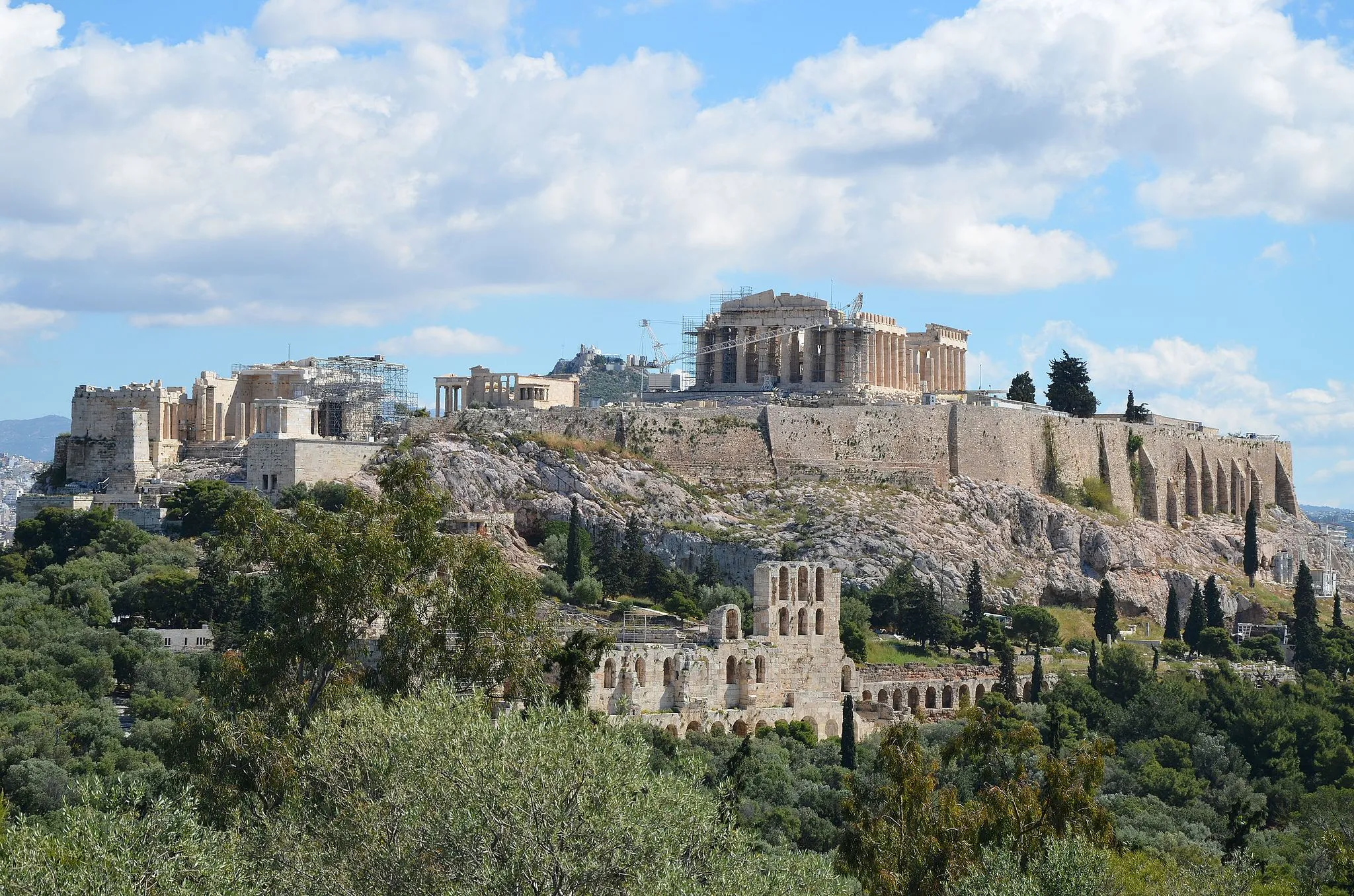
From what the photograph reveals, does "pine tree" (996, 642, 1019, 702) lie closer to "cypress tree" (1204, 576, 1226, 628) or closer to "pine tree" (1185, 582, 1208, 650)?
"pine tree" (1185, 582, 1208, 650)

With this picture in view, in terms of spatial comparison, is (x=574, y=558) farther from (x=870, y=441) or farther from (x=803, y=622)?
(x=870, y=441)

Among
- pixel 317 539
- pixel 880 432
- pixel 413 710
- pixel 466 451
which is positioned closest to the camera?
pixel 413 710

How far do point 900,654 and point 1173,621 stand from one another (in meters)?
12.3

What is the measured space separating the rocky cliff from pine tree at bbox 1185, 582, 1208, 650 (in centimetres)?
555

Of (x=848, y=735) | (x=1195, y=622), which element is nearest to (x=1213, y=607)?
(x=1195, y=622)

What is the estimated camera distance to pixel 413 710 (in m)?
31.5

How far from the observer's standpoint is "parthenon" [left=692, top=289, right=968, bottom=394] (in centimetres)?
8862

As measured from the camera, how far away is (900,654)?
67.2 metres

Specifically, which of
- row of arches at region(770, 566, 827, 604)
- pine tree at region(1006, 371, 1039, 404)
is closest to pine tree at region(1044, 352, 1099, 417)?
pine tree at region(1006, 371, 1039, 404)

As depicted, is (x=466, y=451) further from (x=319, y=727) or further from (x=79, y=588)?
(x=319, y=727)

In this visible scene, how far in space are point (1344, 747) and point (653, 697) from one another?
21.1m

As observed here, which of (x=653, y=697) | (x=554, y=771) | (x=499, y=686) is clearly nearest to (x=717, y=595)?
(x=653, y=697)

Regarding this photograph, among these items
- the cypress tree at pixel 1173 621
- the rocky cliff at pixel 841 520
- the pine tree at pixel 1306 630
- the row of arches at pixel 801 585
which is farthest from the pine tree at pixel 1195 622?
the row of arches at pixel 801 585

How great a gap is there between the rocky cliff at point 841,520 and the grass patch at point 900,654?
3789 mm
